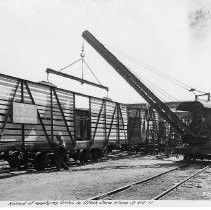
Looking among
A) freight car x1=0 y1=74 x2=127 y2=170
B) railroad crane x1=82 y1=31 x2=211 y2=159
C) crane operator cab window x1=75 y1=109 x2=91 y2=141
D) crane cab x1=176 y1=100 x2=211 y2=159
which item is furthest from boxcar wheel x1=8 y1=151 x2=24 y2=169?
crane cab x1=176 y1=100 x2=211 y2=159

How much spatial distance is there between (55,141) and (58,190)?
5103mm

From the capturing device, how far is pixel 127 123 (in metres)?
21.0

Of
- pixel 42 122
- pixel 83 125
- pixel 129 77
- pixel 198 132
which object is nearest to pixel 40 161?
pixel 42 122

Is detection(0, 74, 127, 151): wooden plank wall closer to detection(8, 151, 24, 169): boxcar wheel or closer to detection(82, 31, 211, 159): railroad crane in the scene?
detection(8, 151, 24, 169): boxcar wheel

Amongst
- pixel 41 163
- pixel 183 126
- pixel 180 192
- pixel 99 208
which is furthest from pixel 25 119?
pixel 183 126

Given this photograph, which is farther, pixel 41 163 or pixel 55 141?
pixel 55 141

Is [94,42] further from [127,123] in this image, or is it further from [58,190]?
[58,190]

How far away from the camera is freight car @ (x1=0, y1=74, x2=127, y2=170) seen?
11.4m

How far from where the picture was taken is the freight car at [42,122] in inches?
448

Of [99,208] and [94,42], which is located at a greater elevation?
[94,42]

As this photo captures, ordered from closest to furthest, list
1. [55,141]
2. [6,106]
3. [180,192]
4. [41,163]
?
[180,192], [6,106], [41,163], [55,141]

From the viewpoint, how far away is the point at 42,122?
12844 mm

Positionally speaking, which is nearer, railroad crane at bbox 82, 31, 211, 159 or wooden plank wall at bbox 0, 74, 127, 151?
wooden plank wall at bbox 0, 74, 127, 151

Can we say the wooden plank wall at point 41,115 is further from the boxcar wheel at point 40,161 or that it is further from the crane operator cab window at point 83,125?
the crane operator cab window at point 83,125
